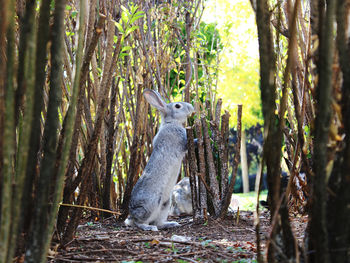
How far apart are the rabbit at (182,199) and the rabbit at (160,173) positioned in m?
0.87

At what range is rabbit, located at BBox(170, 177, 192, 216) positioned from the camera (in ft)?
16.3

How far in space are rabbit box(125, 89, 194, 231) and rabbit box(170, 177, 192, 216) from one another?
869mm

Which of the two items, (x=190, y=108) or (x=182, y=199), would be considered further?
(x=182, y=199)

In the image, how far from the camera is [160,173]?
13.0 feet

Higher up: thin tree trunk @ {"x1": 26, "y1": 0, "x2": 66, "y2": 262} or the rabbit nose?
the rabbit nose

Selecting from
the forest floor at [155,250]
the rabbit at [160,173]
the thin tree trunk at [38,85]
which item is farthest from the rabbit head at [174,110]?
the thin tree trunk at [38,85]

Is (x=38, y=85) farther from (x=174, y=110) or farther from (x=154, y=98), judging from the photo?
(x=174, y=110)

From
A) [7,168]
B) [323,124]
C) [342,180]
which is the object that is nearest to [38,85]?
[7,168]

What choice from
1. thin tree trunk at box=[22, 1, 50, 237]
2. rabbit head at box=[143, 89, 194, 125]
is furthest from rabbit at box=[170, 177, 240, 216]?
thin tree trunk at box=[22, 1, 50, 237]

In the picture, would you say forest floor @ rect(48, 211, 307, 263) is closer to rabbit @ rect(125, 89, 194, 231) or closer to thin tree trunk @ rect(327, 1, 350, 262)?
thin tree trunk @ rect(327, 1, 350, 262)

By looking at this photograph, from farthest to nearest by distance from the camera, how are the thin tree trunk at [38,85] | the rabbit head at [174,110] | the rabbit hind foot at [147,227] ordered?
1. the rabbit head at [174,110]
2. the rabbit hind foot at [147,227]
3. the thin tree trunk at [38,85]

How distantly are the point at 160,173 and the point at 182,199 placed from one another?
3.70 feet

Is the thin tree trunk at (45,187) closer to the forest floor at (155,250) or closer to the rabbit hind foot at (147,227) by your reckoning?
the forest floor at (155,250)

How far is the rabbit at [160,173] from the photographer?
3.85 m
